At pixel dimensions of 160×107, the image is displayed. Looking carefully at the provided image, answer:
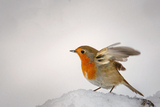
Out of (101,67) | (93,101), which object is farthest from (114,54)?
(93,101)

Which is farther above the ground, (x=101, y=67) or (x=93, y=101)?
(x=101, y=67)

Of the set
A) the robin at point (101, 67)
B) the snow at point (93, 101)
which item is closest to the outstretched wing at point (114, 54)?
the robin at point (101, 67)

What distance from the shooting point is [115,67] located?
90cm

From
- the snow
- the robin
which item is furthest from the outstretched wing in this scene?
the snow

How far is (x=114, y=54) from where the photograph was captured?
801mm

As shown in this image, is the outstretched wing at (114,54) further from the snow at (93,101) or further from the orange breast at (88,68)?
the snow at (93,101)

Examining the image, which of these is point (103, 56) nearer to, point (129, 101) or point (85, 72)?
point (85, 72)

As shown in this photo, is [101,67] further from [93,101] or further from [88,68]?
[93,101]

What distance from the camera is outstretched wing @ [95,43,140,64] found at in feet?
2.53

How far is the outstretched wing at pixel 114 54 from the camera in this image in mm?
772

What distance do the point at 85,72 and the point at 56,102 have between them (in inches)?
7.2

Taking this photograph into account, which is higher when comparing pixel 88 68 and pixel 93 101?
pixel 88 68

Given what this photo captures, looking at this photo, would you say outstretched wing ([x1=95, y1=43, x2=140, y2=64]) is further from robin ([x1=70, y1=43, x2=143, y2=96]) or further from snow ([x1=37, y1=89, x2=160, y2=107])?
snow ([x1=37, y1=89, x2=160, y2=107])

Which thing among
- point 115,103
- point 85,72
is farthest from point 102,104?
point 85,72
